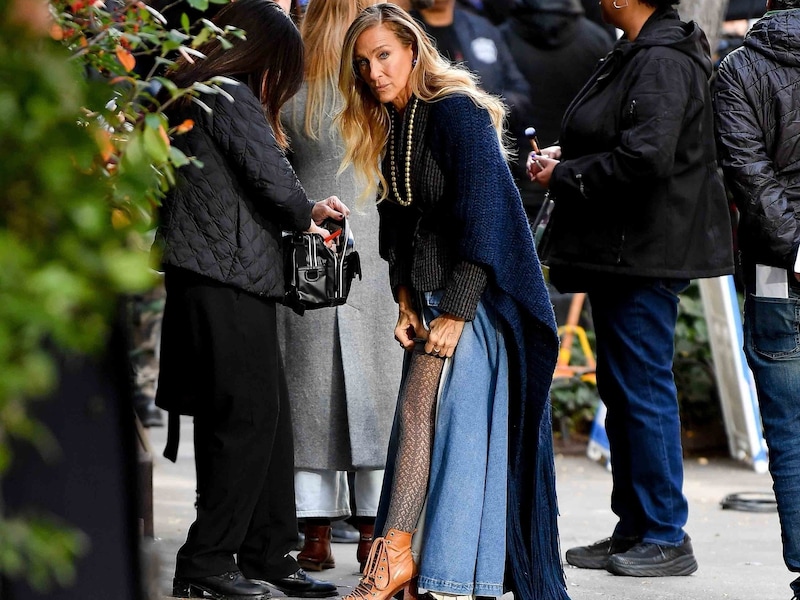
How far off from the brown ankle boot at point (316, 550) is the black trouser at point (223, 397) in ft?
2.16

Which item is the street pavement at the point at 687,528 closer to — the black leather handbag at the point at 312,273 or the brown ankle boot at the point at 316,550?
the brown ankle boot at the point at 316,550

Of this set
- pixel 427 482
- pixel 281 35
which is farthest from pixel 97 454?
pixel 281 35

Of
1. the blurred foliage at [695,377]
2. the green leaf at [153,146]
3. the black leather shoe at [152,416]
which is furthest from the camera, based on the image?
the blurred foliage at [695,377]

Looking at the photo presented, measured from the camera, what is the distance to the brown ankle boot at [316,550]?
4.38 metres

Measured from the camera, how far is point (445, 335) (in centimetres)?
344

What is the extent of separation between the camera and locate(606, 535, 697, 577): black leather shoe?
4.23 m

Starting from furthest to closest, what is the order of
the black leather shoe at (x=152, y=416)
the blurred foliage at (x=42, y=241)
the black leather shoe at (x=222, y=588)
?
the black leather shoe at (x=152, y=416) < the black leather shoe at (x=222, y=588) < the blurred foliage at (x=42, y=241)

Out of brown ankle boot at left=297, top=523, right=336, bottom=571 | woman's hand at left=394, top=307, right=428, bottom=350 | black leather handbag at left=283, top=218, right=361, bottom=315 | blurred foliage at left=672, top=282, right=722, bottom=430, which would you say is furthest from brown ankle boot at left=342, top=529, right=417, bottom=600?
blurred foliage at left=672, top=282, right=722, bottom=430

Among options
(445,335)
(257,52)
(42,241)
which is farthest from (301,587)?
(42,241)

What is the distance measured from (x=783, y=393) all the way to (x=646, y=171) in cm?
87

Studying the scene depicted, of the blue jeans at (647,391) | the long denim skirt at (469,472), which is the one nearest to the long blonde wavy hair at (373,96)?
the long denim skirt at (469,472)

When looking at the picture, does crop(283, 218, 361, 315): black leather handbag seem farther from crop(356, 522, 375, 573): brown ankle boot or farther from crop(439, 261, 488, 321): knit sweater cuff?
crop(356, 522, 375, 573): brown ankle boot

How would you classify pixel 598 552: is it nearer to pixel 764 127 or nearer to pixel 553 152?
pixel 553 152

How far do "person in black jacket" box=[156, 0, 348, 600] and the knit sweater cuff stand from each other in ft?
1.90
